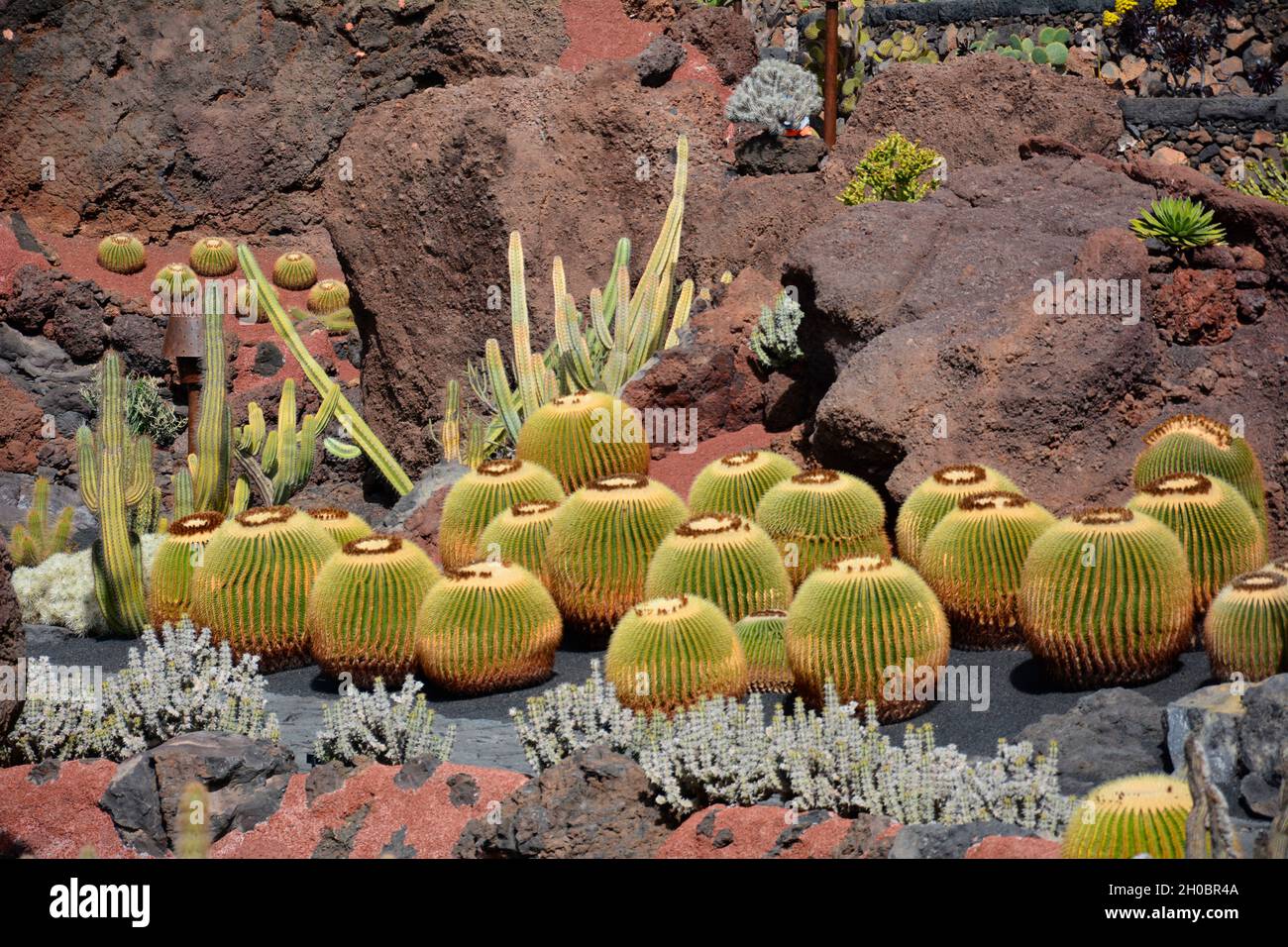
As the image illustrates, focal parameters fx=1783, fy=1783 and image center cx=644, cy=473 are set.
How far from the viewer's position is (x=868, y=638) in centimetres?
693

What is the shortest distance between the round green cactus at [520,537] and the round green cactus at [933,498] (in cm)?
170

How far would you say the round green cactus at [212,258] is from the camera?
20688 mm

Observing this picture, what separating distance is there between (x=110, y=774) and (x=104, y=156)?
14.6 meters

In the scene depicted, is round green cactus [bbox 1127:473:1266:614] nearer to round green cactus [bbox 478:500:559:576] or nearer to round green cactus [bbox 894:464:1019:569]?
round green cactus [bbox 894:464:1019:569]

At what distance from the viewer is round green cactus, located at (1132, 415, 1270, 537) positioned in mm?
8258

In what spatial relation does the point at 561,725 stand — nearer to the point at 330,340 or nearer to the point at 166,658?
the point at 166,658

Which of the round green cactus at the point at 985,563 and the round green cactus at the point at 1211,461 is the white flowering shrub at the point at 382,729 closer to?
the round green cactus at the point at 985,563

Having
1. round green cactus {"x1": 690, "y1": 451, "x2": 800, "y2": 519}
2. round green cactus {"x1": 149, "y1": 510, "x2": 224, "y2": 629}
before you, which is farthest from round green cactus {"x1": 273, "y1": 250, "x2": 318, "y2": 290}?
round green cactus {"x1": 690, "y1": 451, "x2": 800, "y2": 519}

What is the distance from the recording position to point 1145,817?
4879mm

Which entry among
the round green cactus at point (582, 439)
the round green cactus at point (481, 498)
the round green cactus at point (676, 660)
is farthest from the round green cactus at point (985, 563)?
the round green cactus at point (582, 439)

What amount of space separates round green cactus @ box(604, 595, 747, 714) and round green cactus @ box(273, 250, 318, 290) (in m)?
14.4

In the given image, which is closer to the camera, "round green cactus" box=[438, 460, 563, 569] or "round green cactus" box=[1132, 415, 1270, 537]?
"round green cactus" box=[1132, 415, 1270, 537]

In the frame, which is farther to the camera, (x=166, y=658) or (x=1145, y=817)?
(x=166, y=658)
